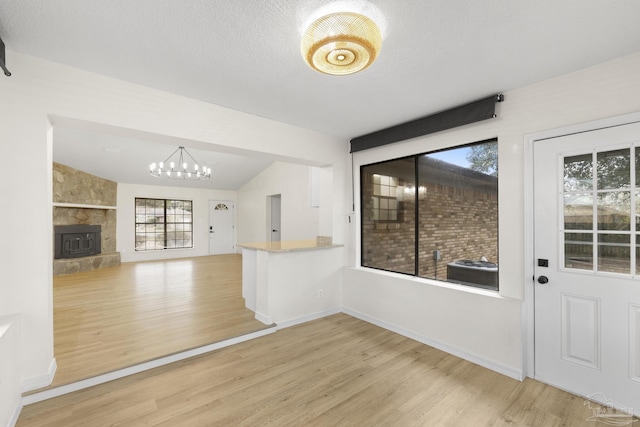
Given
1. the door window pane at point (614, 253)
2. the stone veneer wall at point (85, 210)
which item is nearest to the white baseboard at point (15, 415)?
the door window pane at point (614, 253)

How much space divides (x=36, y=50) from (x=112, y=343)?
2605 mm

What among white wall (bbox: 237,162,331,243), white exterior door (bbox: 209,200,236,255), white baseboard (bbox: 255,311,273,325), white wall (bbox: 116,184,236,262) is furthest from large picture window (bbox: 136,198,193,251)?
white baseboard (bbox: 255,311,273,325)

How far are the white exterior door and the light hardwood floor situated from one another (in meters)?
7.18

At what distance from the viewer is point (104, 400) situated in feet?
6.57

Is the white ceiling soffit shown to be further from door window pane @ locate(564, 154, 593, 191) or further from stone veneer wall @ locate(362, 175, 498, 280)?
door window pane @ locate(564, 154, 593, 191)

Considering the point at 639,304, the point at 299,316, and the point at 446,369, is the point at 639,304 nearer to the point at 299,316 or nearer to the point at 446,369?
the point at 446,369

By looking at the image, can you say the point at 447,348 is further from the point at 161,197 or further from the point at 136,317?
the point at 161,197

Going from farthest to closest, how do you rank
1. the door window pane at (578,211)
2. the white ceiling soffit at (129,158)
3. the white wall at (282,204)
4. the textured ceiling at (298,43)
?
the white wall at (282,204) < the white ceiling soffit at (129,158) < the door window pane at (578,211) < the textured ceiling at (298,43)

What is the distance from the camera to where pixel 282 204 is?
739 centimetres

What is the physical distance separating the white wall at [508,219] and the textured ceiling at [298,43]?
0.54 feet

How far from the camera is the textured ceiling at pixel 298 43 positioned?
1.45m

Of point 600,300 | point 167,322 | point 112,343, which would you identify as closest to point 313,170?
point 167,322

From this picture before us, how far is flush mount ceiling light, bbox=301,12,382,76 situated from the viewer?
1341 millimetres

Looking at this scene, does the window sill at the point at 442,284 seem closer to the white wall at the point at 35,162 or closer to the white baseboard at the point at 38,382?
the white wall at the point at 35,162
